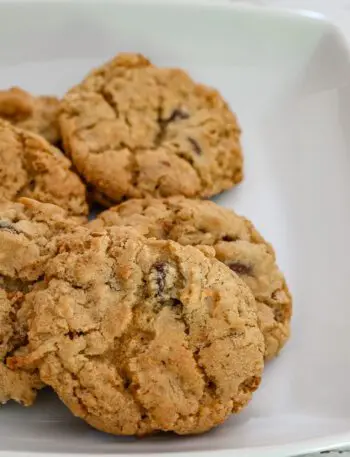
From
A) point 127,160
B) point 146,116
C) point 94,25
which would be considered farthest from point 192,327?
point 94,25

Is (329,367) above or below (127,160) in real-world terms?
below

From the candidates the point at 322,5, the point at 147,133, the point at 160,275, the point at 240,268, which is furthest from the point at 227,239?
the point at 322,5

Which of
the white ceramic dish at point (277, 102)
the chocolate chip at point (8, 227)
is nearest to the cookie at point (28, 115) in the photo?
the white ceramic dish at point (277, 102)

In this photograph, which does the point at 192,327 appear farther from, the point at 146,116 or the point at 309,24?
the point at 309,24

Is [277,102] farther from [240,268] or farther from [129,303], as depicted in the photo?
[129,303]

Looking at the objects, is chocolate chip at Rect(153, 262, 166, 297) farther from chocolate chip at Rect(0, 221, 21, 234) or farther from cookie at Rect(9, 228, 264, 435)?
chocolate chip at Rect(0, 221, 21, 234)
